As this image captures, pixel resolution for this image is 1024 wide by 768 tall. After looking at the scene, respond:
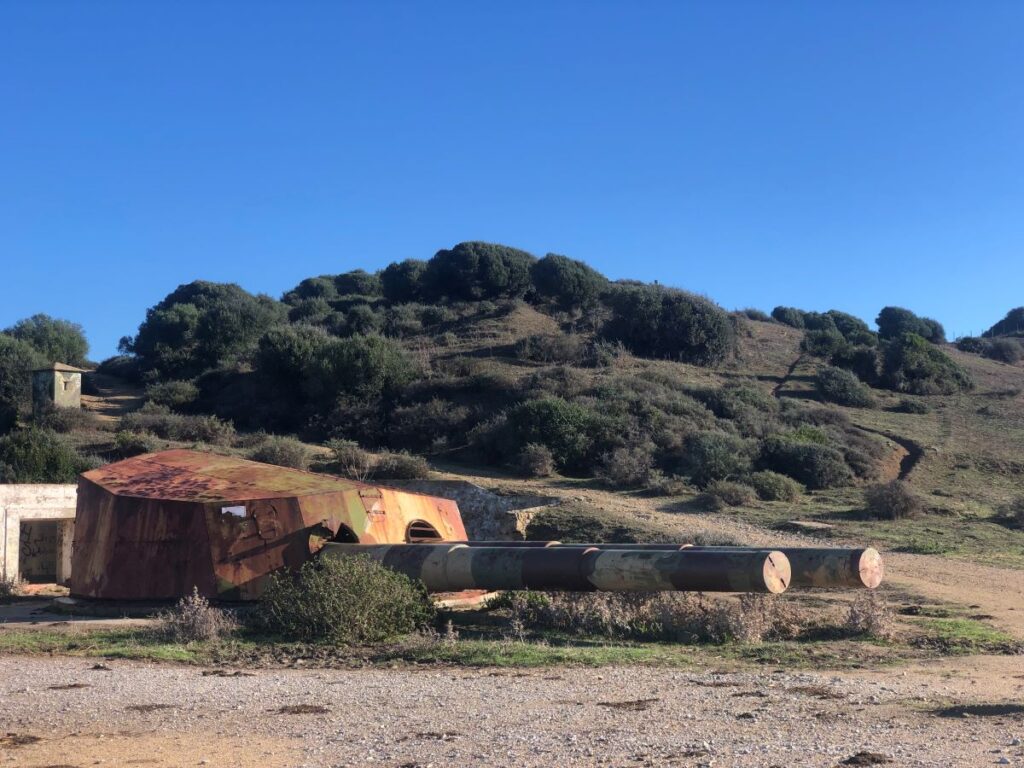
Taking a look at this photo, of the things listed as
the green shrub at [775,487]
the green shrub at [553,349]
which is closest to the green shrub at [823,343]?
the green shrub at [553,349]

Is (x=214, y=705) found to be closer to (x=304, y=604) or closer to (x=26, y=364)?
(x=304, y=604)

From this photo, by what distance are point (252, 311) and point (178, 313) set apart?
6.93m

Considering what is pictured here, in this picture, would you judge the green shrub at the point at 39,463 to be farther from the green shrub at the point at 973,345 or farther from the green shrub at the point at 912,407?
the green shrub at the point at 973,345

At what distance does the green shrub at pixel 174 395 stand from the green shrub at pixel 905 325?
45405 mm

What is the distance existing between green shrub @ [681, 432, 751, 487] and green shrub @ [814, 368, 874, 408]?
39.6 ft

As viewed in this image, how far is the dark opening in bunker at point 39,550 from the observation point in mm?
19219

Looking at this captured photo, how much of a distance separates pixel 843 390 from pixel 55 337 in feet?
134

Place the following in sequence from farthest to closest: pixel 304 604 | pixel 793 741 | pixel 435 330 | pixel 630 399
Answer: pixel 435 330 < pixel 630 399 < pixel 304 604 < pixel 793 741

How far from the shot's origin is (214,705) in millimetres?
7633

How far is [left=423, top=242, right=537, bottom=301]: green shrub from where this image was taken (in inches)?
2313

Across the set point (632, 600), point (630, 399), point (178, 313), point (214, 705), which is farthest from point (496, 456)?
point (178, 313)

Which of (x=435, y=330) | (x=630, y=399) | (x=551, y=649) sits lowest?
(x=551, y=649)

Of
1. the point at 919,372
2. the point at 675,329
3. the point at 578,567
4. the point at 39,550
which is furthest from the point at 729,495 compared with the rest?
the point at 919,372

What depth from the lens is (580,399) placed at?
35.3 m
